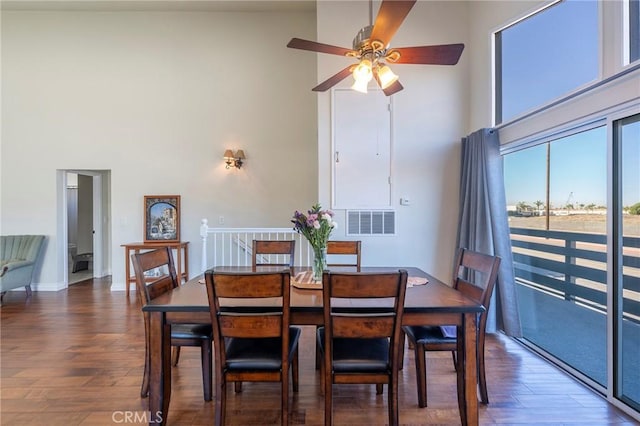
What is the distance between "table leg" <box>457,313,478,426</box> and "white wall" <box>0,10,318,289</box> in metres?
3.48

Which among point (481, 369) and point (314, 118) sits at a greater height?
point (314, 118)

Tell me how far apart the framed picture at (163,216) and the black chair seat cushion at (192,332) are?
10.2 feet

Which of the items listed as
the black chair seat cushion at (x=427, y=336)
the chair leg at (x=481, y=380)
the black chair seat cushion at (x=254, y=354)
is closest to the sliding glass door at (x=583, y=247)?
the chair leg at (x=481, y=380)

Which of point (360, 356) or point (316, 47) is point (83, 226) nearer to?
point (316, 47)

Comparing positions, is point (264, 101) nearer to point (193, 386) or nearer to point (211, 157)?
point (211, 157)

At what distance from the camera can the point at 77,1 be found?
4656 mm

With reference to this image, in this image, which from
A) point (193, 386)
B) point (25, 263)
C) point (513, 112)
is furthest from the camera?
point (25, 263)

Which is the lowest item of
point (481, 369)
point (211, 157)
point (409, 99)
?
point (481, 369)

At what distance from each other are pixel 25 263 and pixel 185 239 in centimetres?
220

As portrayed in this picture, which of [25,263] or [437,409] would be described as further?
[25,263]

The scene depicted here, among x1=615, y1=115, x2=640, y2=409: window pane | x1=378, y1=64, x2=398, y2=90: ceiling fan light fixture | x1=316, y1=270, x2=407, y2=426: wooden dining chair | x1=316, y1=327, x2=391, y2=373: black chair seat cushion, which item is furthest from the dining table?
x1=378, y1=64, x2=398, y2=90: ceiling fan light fixture

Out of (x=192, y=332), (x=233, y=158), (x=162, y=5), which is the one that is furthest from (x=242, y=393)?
(x=162, y=5)

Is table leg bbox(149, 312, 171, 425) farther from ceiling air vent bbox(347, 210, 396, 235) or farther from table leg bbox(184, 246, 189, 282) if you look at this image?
table leg bbox(184, 246, 189, 282)

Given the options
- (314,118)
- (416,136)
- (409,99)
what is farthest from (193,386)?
(314,118)
